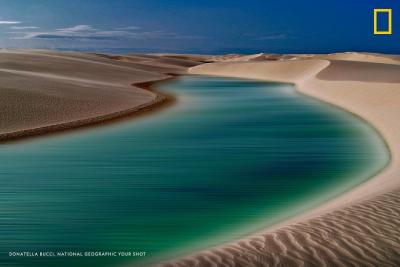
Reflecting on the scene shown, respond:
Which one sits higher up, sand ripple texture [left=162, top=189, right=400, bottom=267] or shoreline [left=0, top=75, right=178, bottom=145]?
sand ripple texture [left=162, top=189, right=400, bottom=267]

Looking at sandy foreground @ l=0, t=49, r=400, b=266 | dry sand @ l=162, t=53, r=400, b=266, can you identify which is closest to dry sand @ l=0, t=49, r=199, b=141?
sandy foreground @ l=0, t=49, r=400, b=266

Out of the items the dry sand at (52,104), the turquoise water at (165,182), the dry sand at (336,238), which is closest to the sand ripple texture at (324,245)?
the dry sand at (336,238)

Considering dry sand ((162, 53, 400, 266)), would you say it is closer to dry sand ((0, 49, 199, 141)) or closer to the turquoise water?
the turquoise water

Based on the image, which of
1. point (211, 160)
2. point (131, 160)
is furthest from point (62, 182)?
point (211, 160)

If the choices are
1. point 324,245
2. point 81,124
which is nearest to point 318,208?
point 324,245

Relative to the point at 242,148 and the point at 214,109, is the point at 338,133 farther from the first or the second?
the point at 214,109

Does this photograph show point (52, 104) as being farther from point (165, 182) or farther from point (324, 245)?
point (324, 245)

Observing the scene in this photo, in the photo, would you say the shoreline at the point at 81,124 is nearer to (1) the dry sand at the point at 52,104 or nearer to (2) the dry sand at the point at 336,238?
(1) the dry sand at the point at 52,104

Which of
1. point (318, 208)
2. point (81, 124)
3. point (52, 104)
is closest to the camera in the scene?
point (318, 208)
